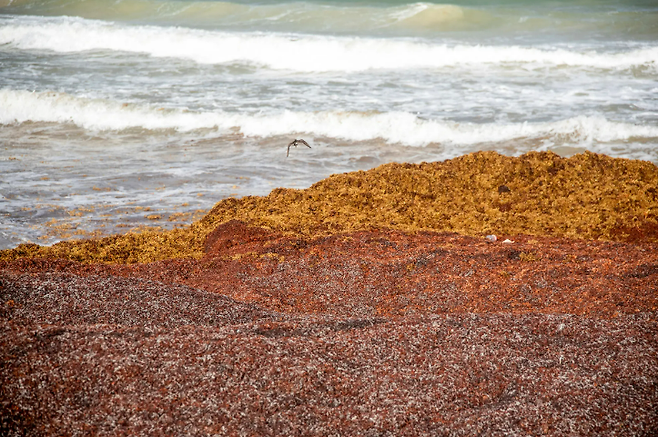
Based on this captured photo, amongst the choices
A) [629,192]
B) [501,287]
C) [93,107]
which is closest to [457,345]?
[501,287]

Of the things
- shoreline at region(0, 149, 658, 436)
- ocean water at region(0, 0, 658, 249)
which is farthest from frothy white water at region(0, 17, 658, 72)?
shoreline at region(0, 149, 658, 436)

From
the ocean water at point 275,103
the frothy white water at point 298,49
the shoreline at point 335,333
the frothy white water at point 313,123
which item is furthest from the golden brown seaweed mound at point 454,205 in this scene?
the frothy white water at point 298,49

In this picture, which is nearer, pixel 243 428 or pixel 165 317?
pixel 243 428

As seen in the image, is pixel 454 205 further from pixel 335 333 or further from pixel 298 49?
pixel 298 49

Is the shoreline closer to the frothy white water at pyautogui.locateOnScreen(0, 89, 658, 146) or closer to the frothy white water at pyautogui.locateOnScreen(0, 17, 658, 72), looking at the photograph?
the frothy white water at pyautogui.locateOnScreen(0, 89, 658, 146)

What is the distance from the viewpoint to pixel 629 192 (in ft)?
19.6

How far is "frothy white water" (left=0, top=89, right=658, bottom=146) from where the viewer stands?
1032 cm

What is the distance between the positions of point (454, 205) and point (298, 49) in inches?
538

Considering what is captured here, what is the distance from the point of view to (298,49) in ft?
60.6

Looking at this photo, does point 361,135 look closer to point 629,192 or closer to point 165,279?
point 629,192

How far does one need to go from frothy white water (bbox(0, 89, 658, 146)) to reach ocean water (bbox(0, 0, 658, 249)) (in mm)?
38

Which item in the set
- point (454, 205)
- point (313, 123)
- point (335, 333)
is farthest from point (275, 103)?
point (335, 333)

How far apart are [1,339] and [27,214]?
175 inches

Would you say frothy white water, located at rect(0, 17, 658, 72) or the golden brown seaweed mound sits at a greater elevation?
frothy white water, located at rect(0, 17, 658, 72)
